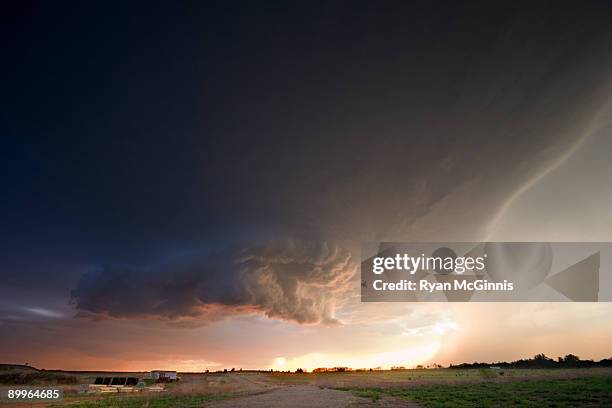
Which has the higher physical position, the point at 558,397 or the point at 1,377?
the point at 558,397

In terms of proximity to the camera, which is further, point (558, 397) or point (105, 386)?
point (105, 386)

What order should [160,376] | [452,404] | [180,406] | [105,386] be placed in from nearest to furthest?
1. [452,404]
2. [180,406]
3. [105,386]
4. [160,376]

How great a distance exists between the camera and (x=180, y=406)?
39.4 meters

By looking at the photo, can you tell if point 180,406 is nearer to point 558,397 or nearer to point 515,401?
point 515,401

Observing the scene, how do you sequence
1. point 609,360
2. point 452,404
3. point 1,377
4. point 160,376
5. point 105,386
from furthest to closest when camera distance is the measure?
1. point 609,360
2. point 160,376
3. point 1,377
4. point 105,386
5. point 452,404

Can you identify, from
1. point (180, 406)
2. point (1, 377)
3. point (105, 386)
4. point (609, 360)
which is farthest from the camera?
point (609, 360)

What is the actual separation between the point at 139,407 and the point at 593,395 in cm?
4117

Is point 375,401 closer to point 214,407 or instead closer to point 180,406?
point 214,407

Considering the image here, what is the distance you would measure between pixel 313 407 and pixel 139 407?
1664 cm

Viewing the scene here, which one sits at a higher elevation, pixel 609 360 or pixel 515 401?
pixel 515 401

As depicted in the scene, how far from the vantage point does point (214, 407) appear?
37.8 metres

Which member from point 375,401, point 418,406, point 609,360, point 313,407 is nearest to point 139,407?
point 313,407

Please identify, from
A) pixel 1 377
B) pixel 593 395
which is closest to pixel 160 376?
pixel 1 377

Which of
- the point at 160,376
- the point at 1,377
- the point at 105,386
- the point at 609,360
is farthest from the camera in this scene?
the point at 609,360
